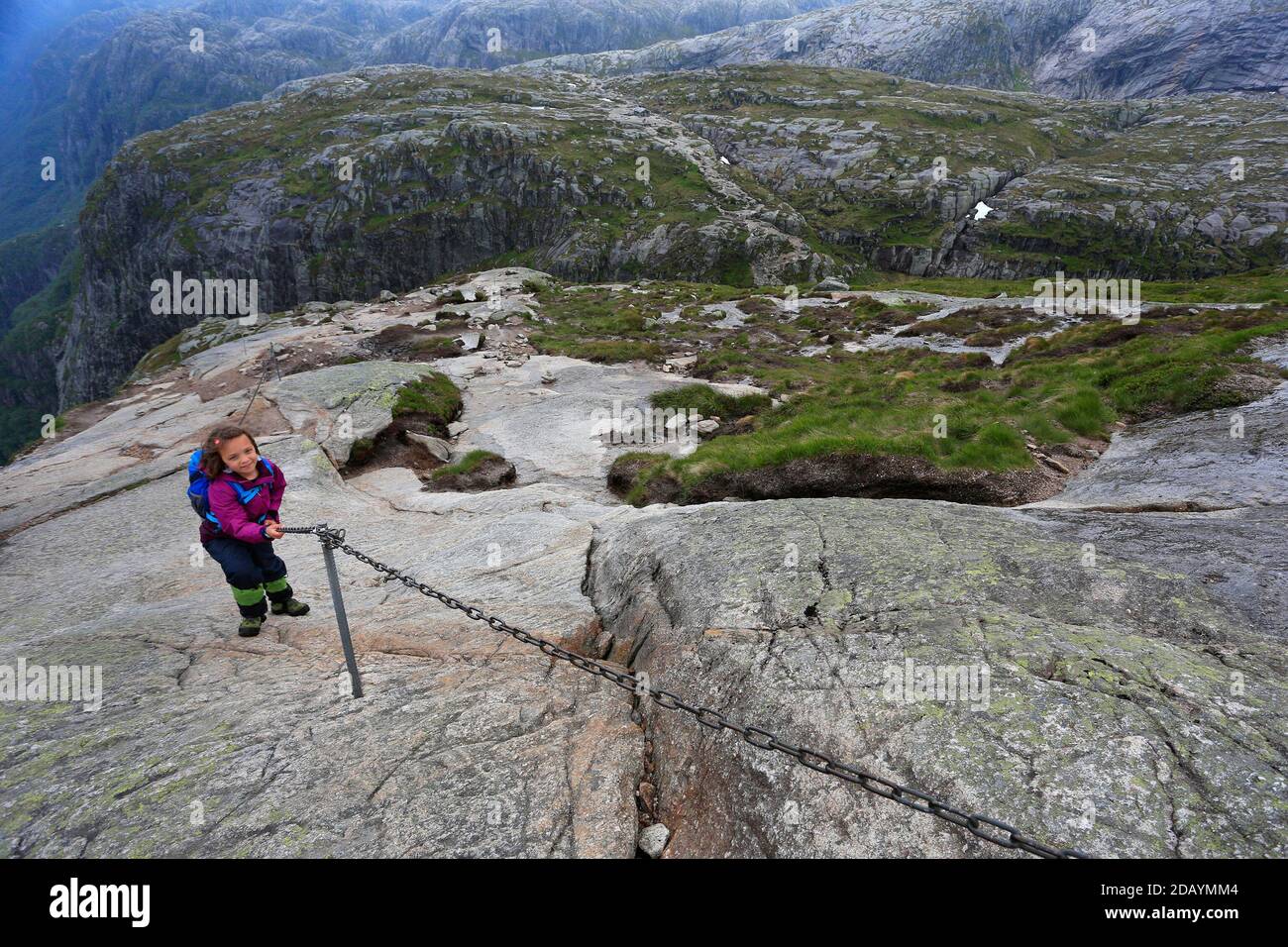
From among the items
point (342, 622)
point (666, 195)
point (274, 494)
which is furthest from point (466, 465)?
point (666, 195)

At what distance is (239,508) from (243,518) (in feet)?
0.52

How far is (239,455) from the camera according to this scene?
836 cm

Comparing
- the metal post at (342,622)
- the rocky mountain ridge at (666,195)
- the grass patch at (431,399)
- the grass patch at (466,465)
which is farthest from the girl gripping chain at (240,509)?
the rocky mountain ridge at (666,195)

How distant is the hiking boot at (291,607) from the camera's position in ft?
31.0

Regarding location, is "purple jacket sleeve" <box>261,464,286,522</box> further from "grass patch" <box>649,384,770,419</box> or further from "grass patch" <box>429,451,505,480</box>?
"grass patch" <box>649,384,770,419</box>

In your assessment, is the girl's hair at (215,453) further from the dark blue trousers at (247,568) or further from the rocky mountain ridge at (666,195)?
the rocky mountain ridge at (666,195)

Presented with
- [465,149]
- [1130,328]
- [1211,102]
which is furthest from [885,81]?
[1130,328]

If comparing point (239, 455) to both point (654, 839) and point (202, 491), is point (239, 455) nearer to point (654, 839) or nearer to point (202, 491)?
point (202, 491)

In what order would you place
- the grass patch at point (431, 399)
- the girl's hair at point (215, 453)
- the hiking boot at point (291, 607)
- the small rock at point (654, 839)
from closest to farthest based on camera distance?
the small rock at point (654, 839), the girl's hair at point (215, 453), the hiking boot at point (291, 607), the grass patch at point (431, 399)

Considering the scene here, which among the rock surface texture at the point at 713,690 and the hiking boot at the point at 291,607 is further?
the hiking boot at the point at 291,607

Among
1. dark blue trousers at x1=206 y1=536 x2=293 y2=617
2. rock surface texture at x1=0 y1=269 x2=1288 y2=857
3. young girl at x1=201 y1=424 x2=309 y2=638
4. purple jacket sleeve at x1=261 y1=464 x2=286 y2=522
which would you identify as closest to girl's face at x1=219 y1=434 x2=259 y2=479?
young girl at x1=201 y1=424 x2=309 y2=638

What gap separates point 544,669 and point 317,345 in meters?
39.6

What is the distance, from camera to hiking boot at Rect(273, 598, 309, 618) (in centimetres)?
946

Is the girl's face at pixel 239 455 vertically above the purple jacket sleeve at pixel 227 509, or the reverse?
the girl's face at pixel 239 455
